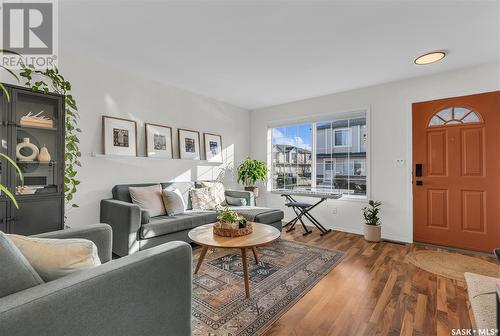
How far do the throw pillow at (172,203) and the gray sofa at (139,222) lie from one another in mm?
99

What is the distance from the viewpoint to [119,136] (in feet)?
10.7

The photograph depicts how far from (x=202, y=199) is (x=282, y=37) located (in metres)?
2.51

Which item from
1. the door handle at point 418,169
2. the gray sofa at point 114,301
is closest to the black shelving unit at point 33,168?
the gray sofa at point 114,301

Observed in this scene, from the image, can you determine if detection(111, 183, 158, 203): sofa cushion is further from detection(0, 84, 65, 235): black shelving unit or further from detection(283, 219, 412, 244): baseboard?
detection(283, 219, 412, 244): baseboard

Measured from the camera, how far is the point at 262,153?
529cm

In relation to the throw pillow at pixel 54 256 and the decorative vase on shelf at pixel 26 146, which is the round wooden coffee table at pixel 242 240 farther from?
the decorative vase on shelf at pixel 26 146

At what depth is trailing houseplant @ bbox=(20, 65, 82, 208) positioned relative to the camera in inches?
103

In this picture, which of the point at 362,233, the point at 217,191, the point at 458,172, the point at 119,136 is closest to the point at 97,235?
the point at 119,136

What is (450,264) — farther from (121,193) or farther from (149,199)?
(121,193)

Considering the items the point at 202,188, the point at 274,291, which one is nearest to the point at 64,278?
the point at 274,291

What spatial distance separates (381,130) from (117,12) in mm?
3730

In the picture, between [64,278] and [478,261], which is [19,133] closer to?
[64,278]

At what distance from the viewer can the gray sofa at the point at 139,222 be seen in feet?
8.71

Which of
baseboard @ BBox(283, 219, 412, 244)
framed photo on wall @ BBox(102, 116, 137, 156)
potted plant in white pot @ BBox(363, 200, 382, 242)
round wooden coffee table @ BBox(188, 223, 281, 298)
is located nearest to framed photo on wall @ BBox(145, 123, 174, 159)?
framed photo on wall @ BBox(102, 116, 137, 156)
